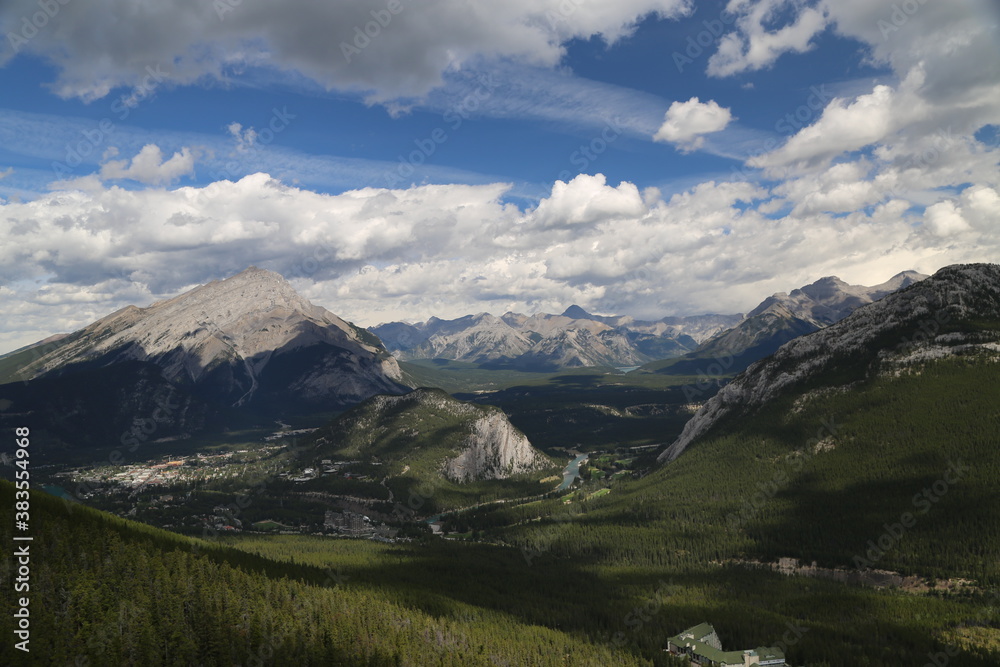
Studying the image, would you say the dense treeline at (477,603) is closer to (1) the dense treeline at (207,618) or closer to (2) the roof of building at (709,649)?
(1) the dense treeline at (207,618)

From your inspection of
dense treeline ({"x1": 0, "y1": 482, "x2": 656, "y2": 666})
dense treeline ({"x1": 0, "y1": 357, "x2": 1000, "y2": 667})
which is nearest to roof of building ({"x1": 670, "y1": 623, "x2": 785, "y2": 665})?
dense treeline ({"x1": 0, "y1": 357, "x2": 1000, "y2": 667})

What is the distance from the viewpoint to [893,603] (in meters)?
153

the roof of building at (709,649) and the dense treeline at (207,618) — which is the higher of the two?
the dense treeline at (207,618)

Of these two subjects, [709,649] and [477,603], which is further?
[477,603]

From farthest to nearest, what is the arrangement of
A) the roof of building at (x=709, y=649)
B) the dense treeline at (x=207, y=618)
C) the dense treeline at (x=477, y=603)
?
the roof of building at (x=709, y=649) < the dense treeline at (x=477, y=603) < the dense treeline at (x=207, y=618)

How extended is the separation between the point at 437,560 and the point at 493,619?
55.0 m

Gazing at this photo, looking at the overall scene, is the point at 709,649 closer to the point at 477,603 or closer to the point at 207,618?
the point at 477,603

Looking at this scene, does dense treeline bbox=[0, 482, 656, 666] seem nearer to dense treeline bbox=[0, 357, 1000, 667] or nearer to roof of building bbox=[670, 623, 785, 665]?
dense treeline bbox=[0, 357, 1000, 667]

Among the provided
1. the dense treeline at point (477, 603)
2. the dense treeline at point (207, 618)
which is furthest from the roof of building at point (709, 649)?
the dense treeline at point (207, 618)

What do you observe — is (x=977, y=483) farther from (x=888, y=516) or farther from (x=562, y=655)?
(x=562, y=655)

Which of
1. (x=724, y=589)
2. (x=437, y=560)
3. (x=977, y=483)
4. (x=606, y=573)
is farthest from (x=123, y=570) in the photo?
(x=977, y=483)

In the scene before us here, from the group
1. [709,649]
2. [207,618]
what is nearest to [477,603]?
[709,649]

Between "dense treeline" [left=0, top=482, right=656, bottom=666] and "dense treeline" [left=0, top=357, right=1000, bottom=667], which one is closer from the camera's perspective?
"dense treeline" [left=0, top=482, right=656, bottom=666]

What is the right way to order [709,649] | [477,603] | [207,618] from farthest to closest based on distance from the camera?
[477,603], [709,649], [207,618]
